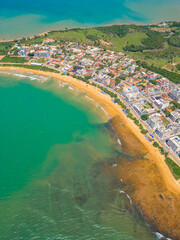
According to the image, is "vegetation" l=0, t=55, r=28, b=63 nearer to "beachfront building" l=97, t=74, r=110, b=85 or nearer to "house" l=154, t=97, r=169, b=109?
"beachfront building" l=97, t=74, r=110, b=85

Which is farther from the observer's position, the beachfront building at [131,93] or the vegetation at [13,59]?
the vegetation at [13,59]

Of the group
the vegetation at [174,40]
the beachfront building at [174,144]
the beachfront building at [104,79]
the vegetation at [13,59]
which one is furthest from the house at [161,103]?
the vegetation at [13,59]

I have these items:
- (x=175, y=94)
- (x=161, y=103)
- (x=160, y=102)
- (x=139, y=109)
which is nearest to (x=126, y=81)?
(x=160, y=102)

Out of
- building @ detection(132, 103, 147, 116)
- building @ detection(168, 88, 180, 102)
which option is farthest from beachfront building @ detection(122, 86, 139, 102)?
building @ detection(168, 88, 180, 102)

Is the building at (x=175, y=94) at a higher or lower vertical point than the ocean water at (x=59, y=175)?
higher

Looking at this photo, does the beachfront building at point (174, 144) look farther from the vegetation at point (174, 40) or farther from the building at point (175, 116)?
the vegetation at point (174, 40)
